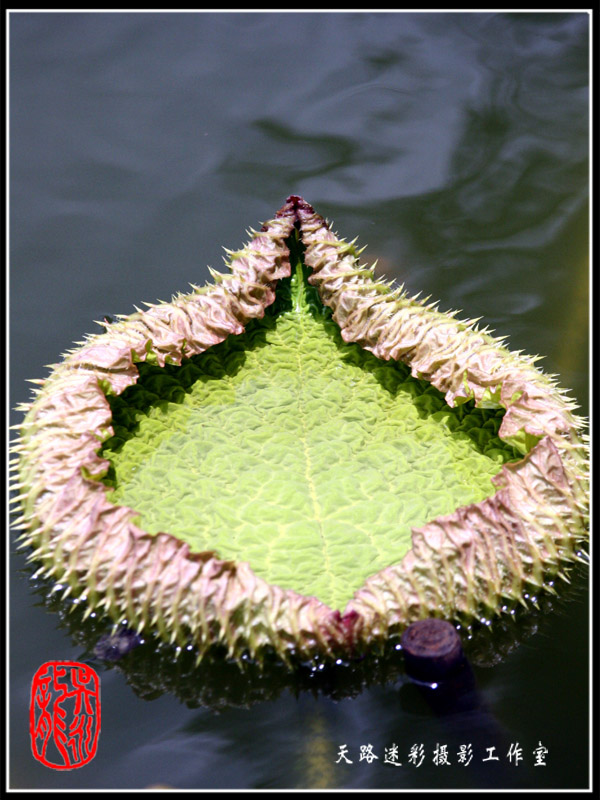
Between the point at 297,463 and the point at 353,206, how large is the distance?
137cm

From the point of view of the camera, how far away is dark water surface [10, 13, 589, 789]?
2.26m

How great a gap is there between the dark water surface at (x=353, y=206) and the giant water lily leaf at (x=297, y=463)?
0.59 ft

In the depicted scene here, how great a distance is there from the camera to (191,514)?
260 centimetres

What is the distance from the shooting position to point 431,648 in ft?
7.39

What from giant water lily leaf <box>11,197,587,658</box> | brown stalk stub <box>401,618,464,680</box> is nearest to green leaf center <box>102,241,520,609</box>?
giant water lily leaf <box>11,197,587,658</box>

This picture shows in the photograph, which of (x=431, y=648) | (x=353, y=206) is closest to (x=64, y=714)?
(x=431, y=648)

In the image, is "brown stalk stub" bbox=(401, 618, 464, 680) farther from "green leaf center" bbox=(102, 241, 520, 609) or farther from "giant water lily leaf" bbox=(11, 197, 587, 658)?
"green leaf center" bbox=(102, 241, 520, 609)

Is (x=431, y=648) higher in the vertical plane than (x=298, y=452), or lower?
lower

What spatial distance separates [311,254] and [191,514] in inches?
36.8

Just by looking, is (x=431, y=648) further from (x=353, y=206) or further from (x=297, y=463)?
(x=353, y=206)

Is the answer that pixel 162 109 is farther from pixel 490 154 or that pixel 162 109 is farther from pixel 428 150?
pixel 490 154

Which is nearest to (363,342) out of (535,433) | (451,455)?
(451,455)

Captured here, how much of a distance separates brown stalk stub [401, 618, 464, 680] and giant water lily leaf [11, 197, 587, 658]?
0.13 feet

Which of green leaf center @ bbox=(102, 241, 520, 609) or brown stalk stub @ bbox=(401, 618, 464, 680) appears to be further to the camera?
green leaf center @ bbox=(102, 241, 520, 609)
